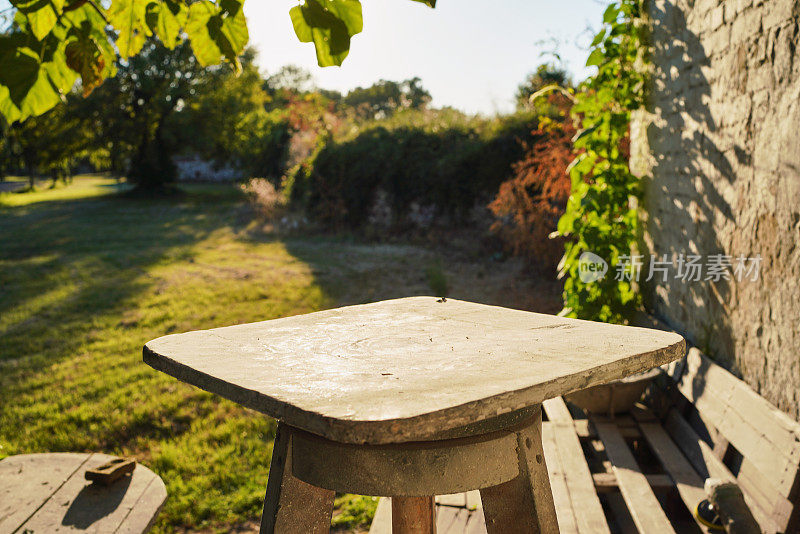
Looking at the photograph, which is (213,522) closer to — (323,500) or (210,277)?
(323,500)

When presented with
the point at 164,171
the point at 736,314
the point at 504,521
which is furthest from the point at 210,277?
the point at 164,171

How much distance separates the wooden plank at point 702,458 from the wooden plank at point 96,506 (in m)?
2.11

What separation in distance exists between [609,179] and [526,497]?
306 cm

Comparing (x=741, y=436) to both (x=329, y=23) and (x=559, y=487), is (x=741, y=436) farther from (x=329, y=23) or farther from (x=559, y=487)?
(x=329, y=23)

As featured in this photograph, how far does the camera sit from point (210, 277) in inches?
328

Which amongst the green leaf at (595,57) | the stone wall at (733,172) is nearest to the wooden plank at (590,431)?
the stone wall at (733,172)

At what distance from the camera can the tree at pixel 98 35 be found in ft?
4.46

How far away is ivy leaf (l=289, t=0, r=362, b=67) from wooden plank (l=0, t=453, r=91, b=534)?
1684 millimetres

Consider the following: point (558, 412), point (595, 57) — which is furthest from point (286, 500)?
point (595, 57)

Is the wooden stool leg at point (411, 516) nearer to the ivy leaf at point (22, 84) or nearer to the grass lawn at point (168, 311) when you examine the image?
the grass lawn at point (168, 311)

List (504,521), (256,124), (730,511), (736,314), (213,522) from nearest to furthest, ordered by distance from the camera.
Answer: (504,521), (730,511), (736,314), (213,522), (256,124)

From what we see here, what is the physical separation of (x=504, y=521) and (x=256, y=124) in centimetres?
2214

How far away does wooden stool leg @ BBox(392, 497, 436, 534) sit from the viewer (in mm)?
1781

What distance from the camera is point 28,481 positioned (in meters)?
2.14
